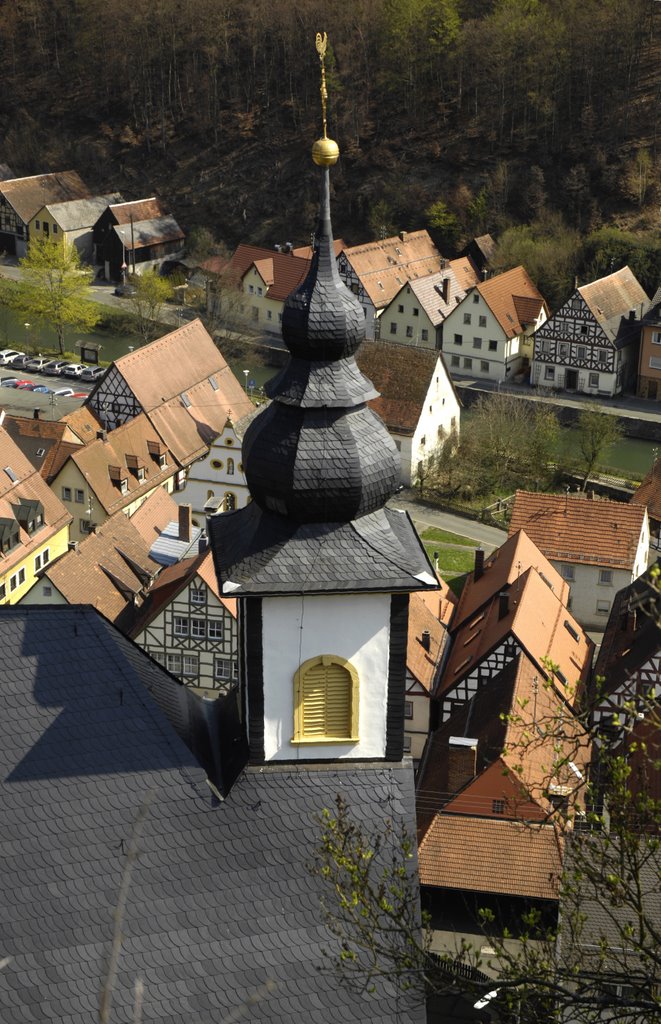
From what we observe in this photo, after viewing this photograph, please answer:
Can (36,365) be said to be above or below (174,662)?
above

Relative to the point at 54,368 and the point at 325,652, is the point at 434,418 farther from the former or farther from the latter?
the point at 325,652

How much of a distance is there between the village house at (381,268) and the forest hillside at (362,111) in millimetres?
4207

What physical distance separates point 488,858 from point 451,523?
27.5 meters

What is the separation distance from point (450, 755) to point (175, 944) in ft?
41.9

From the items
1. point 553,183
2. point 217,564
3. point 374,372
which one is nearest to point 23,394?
point 374,372

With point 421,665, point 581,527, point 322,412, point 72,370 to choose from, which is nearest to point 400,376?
point 581,527

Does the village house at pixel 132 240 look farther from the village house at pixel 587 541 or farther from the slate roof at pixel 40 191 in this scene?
the village house at pixel 587 541

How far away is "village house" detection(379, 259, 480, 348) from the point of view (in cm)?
6850

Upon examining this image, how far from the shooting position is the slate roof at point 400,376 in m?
54.5

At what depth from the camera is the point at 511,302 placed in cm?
6756

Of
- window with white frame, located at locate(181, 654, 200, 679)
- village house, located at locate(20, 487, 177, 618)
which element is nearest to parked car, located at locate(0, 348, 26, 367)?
village house, located at locate(20, 487, 177, 618)

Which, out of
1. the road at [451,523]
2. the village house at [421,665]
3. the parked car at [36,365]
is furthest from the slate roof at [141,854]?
the parked car at [36,365]

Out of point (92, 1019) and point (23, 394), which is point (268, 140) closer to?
point (23, 394)

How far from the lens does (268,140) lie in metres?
93.5
